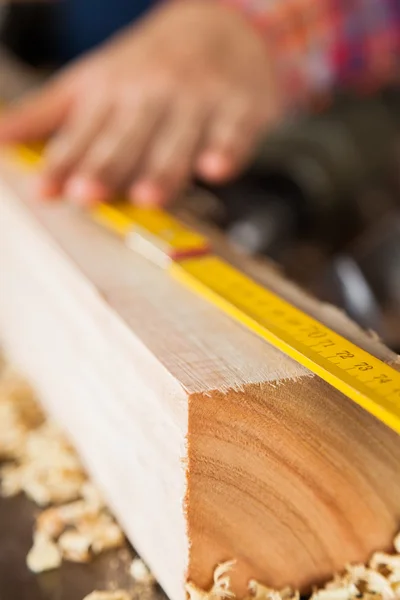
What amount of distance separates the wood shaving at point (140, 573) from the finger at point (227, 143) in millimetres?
524

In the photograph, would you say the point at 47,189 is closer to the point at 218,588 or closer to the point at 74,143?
the point at 74,143

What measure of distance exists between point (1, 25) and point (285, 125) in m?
1.06

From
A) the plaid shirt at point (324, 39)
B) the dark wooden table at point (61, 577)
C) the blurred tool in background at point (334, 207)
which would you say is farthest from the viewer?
the plaid shirt at point (324, 39)

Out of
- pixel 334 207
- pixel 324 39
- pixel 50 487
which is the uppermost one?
pixel 324 39

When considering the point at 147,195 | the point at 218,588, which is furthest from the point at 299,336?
the point at 147,195

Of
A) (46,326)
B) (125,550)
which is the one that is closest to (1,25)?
(46,326)

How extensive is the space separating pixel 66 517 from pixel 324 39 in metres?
0.91

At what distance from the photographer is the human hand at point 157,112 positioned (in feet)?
2.68

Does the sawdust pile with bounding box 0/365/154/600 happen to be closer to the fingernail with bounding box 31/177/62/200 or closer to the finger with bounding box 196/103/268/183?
the fingernail with bounding box 31/177/62/200

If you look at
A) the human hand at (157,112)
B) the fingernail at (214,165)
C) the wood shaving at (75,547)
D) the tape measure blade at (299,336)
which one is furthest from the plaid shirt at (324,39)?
the wood shaving at (75,547)

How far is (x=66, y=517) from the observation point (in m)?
0.56

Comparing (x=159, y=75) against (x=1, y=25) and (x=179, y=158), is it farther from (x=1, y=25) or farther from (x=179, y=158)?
(x=1, y=25)

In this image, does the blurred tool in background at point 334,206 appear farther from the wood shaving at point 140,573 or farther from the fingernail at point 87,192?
the wood shaving at point 140,573

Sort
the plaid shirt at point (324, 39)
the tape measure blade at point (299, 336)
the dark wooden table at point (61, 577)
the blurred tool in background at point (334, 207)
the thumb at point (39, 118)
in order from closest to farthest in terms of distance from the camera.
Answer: the tape measure blade at point (299, 336) < the dark wooden table at point (61, 577) < the blurred tool in background at point (334, 207) < the thumb at point (39, 118) < the plaid shirt at point (324, 39)
